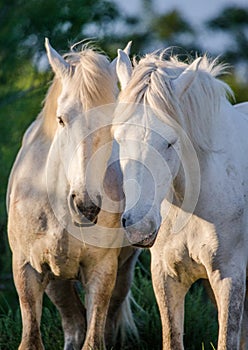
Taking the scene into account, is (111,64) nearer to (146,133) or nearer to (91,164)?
(91,164)

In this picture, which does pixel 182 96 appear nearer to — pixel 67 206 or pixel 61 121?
pixel 61 121

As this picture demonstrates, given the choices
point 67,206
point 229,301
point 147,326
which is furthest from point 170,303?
point 147,326

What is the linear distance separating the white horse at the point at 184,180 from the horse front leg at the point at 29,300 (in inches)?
34.3

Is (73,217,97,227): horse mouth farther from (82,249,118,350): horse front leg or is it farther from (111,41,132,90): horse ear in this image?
(111,41,132,90): horse ear

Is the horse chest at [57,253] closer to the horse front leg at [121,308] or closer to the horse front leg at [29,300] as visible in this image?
the horse front leg at [29,300]

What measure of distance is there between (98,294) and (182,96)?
1387 millimetres

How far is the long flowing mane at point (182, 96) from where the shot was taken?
385 cm

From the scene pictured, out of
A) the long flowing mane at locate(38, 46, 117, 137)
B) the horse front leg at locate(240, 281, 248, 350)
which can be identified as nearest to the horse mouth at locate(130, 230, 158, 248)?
the long flowing mane at locate(38, 46, 117, 137)

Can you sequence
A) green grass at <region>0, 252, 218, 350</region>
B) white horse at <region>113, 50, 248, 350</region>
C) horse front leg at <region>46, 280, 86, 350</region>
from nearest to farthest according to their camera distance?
white horse at <region>113, 50, 248, 350</region>
horse front leg at <region>46, 280, 86, 350</region>
green grass at <region>0, 252, 218, 350</region>

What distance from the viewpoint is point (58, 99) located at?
4.61 m

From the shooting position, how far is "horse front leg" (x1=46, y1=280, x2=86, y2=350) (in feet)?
18.0

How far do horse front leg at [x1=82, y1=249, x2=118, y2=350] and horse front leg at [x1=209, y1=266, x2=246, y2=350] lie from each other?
2.91ft

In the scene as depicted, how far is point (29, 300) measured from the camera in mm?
4793

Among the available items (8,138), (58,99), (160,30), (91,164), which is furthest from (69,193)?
(160,30)
